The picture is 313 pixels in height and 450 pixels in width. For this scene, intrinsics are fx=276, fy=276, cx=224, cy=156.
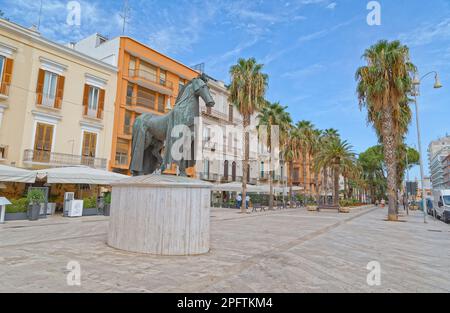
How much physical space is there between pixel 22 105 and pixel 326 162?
1165 inches

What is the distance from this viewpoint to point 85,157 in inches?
869

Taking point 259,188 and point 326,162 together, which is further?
point 326,162

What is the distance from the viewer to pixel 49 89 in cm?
2048

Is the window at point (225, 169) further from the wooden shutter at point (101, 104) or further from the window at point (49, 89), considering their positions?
the window at point (49, 89)

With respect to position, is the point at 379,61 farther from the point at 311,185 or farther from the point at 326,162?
the point at 311,185

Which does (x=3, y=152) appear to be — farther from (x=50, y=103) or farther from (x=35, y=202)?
(x=35, y=202)

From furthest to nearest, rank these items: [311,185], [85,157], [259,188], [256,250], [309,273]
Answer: [311,185] < [259,188] < [85,157] < [256,250] < [309,273]

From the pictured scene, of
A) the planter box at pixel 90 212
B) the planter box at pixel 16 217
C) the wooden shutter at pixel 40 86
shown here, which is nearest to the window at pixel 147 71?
the wooden shutter at pixel 40 86

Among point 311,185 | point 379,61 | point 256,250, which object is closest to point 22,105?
point 256,250

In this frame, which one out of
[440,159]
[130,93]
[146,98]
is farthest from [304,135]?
[440,159]

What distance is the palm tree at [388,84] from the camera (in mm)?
17844

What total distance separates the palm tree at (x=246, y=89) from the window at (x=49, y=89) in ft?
45.5

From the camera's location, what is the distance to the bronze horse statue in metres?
7.17
